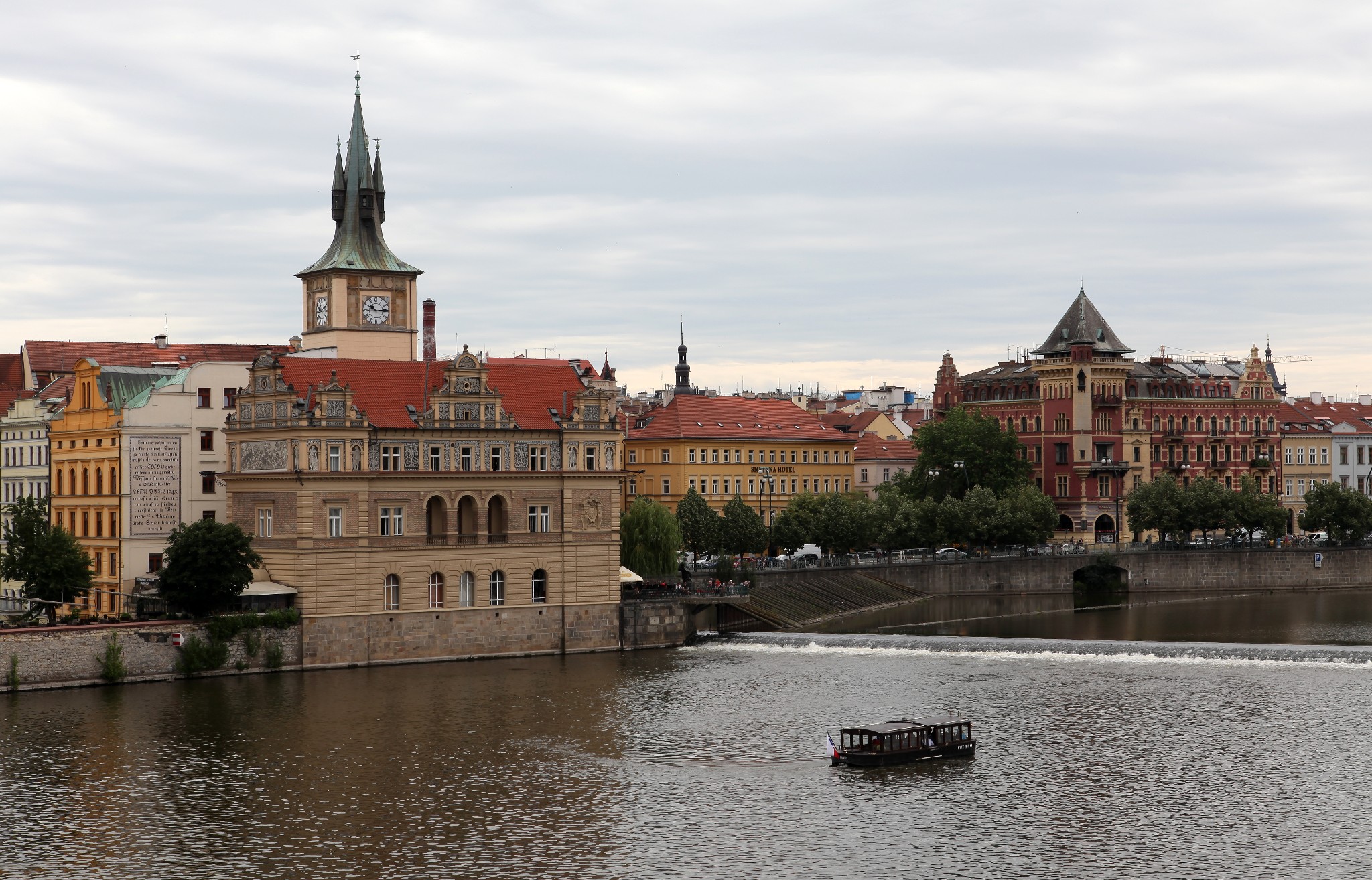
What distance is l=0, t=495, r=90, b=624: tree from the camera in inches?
3703

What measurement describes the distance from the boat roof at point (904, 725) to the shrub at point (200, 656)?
3299 centimetres

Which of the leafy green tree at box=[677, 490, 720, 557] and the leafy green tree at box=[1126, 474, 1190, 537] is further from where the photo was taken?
the leafy green tree at box=[1126, 474, 1190, 537]

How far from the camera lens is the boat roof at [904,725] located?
6912 centimetres

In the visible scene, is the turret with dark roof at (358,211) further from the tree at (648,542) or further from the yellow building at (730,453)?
the yellow building at (730,453)

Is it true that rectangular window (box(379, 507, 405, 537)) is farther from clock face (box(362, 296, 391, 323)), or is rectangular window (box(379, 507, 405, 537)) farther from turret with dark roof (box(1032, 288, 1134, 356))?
turret with dark roof (box(1032, 288, 1134, 356))

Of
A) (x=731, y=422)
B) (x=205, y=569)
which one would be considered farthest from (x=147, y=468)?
(x=731, y=422)

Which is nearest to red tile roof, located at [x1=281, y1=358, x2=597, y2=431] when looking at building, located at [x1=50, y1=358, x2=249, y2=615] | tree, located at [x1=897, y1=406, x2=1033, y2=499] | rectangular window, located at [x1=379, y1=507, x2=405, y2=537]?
rectangular window, located at [x1=379, y1=507, x2=405, y2=537]

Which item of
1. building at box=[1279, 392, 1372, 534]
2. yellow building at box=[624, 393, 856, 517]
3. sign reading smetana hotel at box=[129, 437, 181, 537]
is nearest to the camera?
sign reading smetana hotel at box=[129, 437, 181, 537]

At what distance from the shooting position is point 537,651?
3937 inches

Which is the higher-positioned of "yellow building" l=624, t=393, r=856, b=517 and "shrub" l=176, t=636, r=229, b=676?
"yellow building" l=624, t=393, r=856, b=517

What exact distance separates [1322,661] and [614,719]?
3486 cm

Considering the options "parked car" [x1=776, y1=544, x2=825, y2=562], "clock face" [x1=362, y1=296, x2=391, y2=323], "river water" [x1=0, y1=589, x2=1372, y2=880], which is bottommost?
"river water" [x1=0, y1=589, x2=1372, y2=880]

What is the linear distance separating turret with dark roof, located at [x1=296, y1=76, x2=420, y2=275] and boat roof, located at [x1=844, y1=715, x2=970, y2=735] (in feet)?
165

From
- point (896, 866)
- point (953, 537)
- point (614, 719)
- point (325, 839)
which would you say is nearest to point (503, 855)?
point (325, 839)
